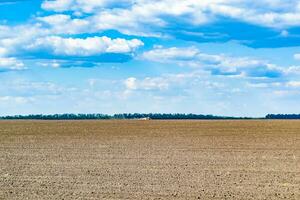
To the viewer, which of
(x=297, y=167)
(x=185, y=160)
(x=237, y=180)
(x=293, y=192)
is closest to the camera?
(x=293, y=192)

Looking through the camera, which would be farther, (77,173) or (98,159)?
(98,159)

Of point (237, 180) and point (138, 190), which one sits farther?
point (237, 180)

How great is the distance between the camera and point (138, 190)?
18.3 meters

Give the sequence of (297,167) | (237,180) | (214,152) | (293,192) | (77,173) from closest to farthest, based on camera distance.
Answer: (293,192) → (237,180) → (77,173) → (297,167) → (214,152)

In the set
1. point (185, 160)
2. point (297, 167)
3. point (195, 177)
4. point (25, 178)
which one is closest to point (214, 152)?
point (185, 160)

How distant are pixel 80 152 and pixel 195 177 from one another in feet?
43.6

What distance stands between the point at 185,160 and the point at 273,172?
5.42m

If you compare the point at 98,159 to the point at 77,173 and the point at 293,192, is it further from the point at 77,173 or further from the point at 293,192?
the point at 293,192

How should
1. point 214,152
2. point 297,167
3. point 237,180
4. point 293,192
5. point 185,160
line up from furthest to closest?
point 214,152, point 185,160, point 297,167, point 237,180, point 293,192

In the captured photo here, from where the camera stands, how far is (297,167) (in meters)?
25.2

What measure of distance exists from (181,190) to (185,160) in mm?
9539

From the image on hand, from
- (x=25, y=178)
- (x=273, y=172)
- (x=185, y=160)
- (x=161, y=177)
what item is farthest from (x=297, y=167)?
(x=25, y=178)

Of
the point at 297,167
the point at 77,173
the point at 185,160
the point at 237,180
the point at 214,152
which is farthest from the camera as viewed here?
the point at 214,152

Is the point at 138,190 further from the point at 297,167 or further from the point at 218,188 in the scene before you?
the point at 297,167
